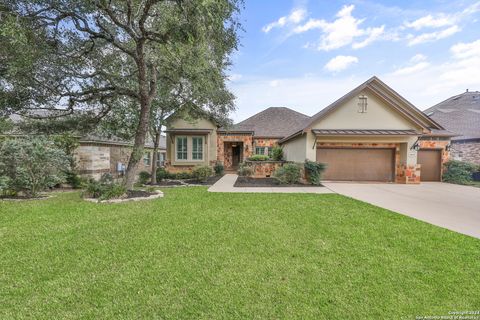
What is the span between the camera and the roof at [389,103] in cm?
1259

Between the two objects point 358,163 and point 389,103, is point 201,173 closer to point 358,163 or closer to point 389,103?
point 358,163

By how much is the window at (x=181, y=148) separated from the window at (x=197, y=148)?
2.00 ft

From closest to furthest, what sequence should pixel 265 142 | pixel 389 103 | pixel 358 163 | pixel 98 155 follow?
pixel 389 103 → pixel 358 163 → pixel 98 155 → pixel 265 142

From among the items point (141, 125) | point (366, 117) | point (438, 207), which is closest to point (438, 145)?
point (366, 117)

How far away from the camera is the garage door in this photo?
1361 cm

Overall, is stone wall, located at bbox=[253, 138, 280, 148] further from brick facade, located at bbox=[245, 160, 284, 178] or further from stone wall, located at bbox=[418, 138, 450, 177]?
stone wall, located at bbox=[418, 138, 450, 177]

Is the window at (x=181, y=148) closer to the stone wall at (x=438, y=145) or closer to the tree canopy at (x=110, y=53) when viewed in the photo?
the tree canopy at (x=110, y=53)

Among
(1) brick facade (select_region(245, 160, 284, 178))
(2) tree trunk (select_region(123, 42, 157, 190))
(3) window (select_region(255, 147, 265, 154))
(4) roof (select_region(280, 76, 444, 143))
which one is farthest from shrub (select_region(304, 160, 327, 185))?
(3) window (select_region(255, 147, 265, 154))

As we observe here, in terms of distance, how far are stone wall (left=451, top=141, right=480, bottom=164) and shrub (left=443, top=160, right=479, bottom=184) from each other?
108 inches

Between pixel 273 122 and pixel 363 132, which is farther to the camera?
pixel 273 122

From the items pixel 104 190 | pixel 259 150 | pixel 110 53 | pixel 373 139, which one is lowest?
pixel 104 190

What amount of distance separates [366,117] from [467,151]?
10.5 m

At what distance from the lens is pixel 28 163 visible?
8305 millimetres

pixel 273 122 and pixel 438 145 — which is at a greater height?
pixel 273 122
